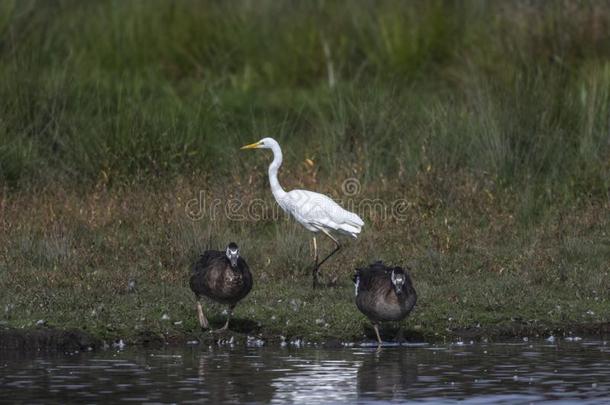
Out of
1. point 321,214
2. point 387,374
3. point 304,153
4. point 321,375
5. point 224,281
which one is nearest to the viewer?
point 321,375

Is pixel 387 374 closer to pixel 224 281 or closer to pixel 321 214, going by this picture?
pixel 224 281

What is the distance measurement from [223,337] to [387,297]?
4.91ft

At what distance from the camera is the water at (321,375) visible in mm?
9430

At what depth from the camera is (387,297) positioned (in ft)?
38.0

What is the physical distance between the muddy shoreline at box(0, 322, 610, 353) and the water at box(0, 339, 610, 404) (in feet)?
0.74

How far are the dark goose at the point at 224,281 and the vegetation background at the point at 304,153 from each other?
30cm

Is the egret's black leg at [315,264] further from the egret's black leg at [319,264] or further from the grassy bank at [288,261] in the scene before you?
the grassy bank at [288,261]

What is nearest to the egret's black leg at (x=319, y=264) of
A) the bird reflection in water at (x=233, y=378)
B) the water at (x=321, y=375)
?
the water at (x=321, y=375)

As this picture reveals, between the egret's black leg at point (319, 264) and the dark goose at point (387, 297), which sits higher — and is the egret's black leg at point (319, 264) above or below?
above

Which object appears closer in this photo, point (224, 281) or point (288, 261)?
point (224, 281)

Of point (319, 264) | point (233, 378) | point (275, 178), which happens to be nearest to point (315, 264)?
point (319, 264)

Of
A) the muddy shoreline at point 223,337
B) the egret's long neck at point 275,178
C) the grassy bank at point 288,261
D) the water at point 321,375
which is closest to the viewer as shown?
the water at point 321,375

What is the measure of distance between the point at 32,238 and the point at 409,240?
407cm

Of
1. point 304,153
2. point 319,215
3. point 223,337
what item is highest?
point 304,153
